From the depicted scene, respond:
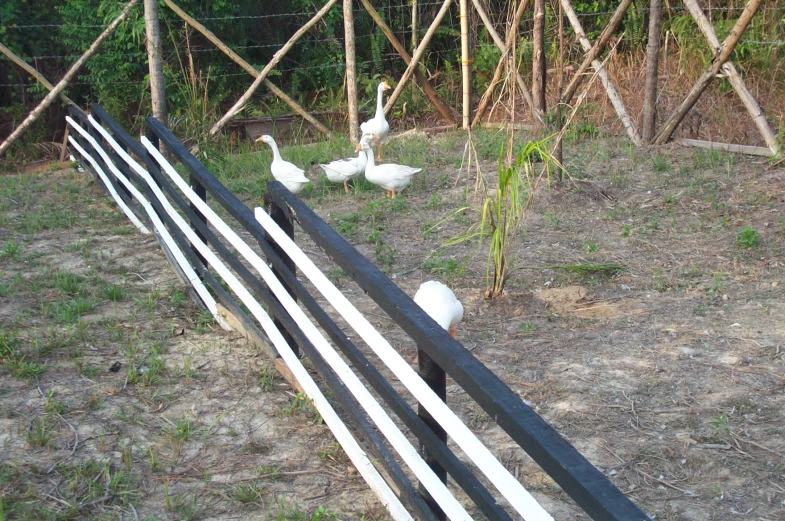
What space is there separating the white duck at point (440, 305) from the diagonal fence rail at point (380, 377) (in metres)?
0.39

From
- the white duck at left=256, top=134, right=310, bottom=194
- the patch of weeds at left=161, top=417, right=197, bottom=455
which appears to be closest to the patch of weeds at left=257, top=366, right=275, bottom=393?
the patch of weeds at left=161, top=417, right=197, bottom=455

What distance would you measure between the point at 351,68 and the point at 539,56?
2.70m

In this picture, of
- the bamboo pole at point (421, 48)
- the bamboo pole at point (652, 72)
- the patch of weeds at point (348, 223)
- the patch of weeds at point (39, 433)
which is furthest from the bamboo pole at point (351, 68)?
the patch of weeds at point (39, 433)

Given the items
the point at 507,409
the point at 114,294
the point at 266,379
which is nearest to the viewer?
the point at 507,409

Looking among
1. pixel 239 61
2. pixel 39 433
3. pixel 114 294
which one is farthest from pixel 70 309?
pixel 239 61

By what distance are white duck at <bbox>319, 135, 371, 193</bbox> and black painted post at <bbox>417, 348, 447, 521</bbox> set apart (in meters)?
4.71

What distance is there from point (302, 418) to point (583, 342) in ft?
5.31

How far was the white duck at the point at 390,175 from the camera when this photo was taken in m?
6.65

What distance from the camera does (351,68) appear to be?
854 centimetres

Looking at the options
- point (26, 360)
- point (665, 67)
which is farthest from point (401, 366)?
point (665, 67)

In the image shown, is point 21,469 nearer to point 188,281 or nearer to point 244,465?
point 244,465

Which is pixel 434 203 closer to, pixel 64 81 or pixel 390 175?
pixel 390 175

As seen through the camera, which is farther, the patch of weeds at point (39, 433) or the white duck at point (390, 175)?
the white duck at point (390, 175)

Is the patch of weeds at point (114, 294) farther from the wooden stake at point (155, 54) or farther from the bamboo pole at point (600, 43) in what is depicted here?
the bamboo pole at point (600, 43)
